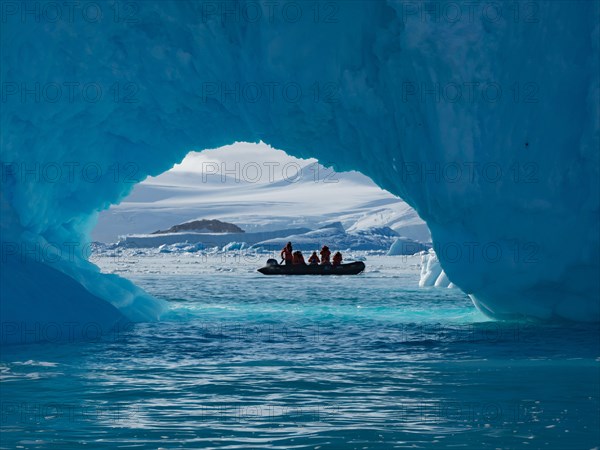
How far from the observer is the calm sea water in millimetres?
7055

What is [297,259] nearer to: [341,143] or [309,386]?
[341,143]

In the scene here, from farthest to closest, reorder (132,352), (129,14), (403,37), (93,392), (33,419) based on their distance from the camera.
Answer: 1. (129,14)
2. (403,37)
3. (132,352)
4. (93,392)
5. (33,419)

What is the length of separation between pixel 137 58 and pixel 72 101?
4.27 feet

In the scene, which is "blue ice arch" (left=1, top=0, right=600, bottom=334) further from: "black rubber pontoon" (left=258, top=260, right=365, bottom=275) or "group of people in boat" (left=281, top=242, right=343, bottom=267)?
"group of people in boat" (left=281, top=242, right=343, bottom=267)

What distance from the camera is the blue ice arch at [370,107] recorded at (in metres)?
13.4

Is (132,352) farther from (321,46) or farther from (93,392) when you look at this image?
(321,46)

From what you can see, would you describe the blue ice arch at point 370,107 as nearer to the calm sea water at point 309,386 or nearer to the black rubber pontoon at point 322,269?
the calm sea water at point 309,386

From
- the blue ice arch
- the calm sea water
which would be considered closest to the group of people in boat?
the calm sea water

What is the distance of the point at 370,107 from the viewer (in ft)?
47.1

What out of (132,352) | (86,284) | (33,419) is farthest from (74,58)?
(33,419)

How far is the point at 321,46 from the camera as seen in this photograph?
1433 cm

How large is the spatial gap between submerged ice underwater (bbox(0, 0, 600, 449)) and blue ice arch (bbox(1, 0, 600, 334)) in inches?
1.2

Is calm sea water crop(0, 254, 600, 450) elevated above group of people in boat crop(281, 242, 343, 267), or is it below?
below

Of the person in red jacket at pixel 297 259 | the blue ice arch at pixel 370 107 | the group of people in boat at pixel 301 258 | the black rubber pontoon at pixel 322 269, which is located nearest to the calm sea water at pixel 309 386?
the blue ice arch at pixel 370 107
